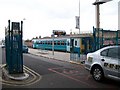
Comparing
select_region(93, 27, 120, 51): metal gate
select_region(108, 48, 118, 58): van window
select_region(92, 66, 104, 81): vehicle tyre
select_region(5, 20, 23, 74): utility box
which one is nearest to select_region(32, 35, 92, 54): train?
select_region(93, 27, 120, 51): metal gate

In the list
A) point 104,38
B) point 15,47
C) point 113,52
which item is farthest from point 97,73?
point 104,38

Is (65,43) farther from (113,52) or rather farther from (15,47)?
(113,52)

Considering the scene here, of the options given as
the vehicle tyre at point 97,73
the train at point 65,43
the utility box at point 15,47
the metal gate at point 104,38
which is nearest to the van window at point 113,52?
the vehicle tyre at point 97,73

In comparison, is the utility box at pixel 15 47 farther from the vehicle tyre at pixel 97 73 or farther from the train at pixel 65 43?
the train at pixel 65 43

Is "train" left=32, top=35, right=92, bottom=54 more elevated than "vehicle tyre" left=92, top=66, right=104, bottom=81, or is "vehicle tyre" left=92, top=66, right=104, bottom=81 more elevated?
"train" left=32, top=35, right=92, bottom=54

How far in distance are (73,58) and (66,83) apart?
10.6m

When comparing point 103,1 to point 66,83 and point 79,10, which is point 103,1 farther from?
point 66,83

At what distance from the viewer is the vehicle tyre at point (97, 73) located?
9.66m

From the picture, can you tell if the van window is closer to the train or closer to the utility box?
the utility box

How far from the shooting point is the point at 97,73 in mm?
9906

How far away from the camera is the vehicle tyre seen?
9.66 m

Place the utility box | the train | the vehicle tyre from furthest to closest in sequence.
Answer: the train, the utility box, the vehicle tyre

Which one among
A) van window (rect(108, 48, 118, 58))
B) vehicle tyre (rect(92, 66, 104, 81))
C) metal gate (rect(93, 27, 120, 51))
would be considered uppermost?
metal gate (rect(93, 27, 120, 51))

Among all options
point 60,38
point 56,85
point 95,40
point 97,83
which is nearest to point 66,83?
point 56,85
